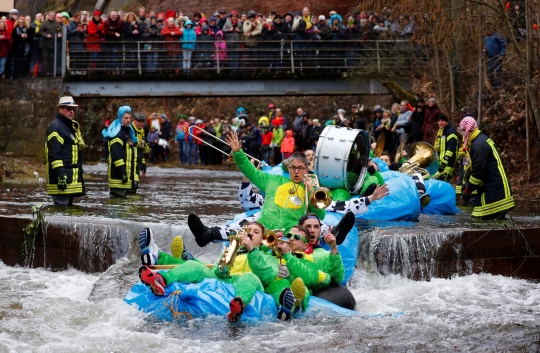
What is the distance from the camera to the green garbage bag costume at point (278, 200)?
36.2 feet

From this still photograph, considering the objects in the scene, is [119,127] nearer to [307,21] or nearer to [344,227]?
[344,227]

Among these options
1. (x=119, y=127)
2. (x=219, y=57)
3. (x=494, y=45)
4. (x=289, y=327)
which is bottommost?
(x=289, y=327)

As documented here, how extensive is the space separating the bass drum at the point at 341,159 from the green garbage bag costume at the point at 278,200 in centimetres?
202

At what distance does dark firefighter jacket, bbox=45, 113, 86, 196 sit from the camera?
14.3 meters

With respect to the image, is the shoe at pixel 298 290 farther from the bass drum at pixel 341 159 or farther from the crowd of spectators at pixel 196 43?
the crowd of spectators at pixel 196 43

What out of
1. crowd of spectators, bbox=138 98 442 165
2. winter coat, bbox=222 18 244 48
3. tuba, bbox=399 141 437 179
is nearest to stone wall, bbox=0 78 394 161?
crowd of spectators, bbox=138 98 442 165

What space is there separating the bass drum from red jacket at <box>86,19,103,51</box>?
51.6ft

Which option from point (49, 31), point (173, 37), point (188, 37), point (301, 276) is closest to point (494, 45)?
point (188, 37)

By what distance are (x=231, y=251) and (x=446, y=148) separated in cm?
877

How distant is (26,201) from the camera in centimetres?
1527

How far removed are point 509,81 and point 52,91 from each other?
43.7 feet

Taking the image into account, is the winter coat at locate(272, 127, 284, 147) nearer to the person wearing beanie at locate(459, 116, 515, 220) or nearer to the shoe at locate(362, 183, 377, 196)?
the person wearing beanie at locate(459, 116, 515, 220)

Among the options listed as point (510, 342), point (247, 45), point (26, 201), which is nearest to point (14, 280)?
point (26, 201)

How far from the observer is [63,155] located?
47.2 feet
